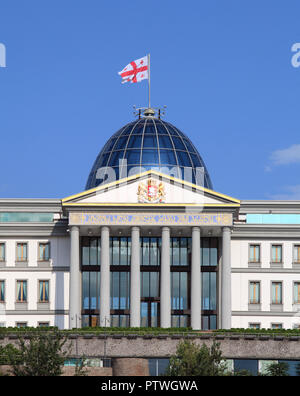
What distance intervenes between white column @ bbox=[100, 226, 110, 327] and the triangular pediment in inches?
139

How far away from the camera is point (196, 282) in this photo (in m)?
95.1

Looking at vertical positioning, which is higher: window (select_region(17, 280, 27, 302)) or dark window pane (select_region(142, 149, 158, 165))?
dark window pane (select_region(142, 149, 158, 165))

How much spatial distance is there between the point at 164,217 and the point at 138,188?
13.5ft

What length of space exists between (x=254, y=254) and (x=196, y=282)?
34.3 ft

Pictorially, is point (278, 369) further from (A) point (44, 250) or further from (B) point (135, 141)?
(B) point (135, 141)

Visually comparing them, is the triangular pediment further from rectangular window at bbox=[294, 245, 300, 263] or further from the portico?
rectangular window at bbox=[294, 245, 300, 263]

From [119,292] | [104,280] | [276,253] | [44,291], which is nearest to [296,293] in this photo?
[276,253]

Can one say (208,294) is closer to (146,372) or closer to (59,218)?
(59,218)

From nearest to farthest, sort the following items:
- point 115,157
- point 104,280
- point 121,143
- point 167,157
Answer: point 104,280 → point 167,157 → point 115,157 → point 121,143

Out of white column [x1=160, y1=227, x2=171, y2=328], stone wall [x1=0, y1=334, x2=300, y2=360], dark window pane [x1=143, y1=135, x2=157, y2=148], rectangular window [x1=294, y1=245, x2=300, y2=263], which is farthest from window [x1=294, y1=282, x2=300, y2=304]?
stone wall [x1=0, y1=334, x2=300, y2=360]

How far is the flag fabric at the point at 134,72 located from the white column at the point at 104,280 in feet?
72.4

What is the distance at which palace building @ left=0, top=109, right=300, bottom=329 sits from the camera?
314 feet

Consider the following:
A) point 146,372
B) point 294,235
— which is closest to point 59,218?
A: point 294,235

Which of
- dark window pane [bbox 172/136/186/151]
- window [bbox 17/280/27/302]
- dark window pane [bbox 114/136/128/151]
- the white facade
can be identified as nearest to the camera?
the white facade
